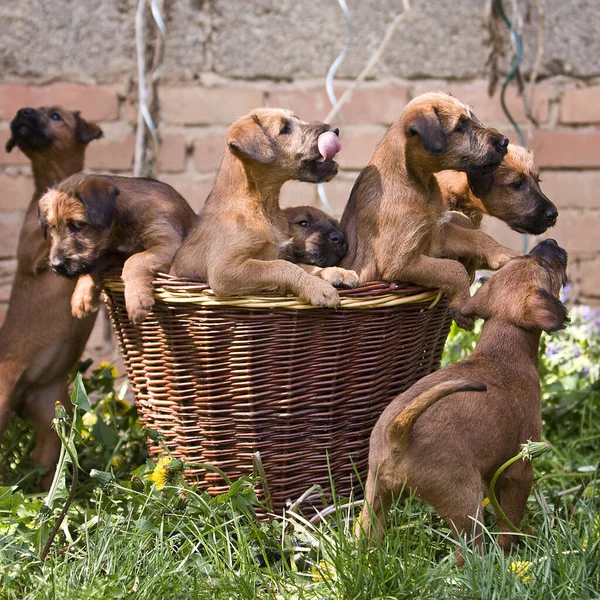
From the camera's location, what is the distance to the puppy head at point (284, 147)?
324cm

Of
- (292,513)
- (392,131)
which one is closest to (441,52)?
(392,131)

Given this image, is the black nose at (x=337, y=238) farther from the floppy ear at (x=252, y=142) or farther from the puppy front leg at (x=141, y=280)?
the puppy front leg at (x=141, y=280)

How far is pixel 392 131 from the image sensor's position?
334 centimetres

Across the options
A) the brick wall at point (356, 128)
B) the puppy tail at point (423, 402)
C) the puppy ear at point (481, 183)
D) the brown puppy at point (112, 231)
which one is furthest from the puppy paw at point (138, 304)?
the brick wall at point (356, 128)

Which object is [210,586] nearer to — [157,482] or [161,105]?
[157,482]

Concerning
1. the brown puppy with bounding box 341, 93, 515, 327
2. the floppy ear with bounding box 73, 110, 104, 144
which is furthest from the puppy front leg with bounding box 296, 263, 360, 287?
the floppy ear with bounding box 73, 110, 104, 144

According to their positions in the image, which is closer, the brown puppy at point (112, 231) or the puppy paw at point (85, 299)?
the brown puppy at point (112, 231)

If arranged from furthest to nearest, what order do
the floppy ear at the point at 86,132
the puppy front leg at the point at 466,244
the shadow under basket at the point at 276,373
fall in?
1. the floppy ear at the point at 86,132
2. the puppy front leg at the point at 466,244
3. the shadow under basket at the point at 276,373

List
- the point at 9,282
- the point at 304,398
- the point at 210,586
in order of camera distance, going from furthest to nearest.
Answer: the point at 9,282 → the point at 304,398 → the point at 210,586

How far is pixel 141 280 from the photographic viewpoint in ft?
10.4

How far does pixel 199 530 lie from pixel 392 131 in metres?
1.59

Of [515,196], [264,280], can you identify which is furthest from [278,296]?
[515,196]

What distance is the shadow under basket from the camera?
10.1 feet

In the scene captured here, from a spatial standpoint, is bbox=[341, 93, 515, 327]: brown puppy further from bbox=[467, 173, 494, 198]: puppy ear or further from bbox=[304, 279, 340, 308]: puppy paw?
bbox=[304, 279, 340, 308]: puppy paw
